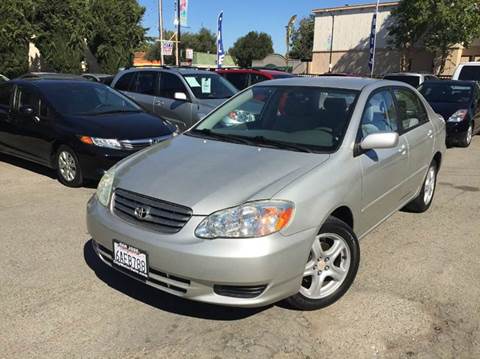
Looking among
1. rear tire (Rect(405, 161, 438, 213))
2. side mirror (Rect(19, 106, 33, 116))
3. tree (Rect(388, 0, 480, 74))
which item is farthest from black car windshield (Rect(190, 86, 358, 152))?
tree (Rect(388, 0, 480, 74))

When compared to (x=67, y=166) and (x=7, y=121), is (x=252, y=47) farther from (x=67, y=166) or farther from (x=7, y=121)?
(x=67, y=166)

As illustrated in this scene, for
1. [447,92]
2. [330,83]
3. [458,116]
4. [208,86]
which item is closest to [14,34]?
[208,86]

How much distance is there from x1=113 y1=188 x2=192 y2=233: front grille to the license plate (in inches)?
6.8

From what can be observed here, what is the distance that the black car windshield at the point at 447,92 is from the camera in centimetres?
1081

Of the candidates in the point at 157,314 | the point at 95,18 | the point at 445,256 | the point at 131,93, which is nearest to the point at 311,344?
the point at 157,314

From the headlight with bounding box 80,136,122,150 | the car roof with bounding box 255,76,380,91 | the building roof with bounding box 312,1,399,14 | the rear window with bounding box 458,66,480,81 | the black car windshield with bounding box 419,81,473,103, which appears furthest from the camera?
the building roof with bounding box 312,1,399,14

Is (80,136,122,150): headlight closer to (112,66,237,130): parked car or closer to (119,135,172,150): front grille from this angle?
(119,135,172,150): front grille

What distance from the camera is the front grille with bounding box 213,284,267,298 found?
2826 millimetres

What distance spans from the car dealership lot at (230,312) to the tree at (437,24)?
120 ft

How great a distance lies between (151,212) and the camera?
301cm

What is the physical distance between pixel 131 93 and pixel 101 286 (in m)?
7.10

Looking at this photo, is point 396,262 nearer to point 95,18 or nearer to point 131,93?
point 131,93

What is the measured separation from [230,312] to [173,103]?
6.36 meters

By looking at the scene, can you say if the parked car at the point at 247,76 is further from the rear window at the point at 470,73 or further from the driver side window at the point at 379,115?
the driver side window at the point at 379,115
